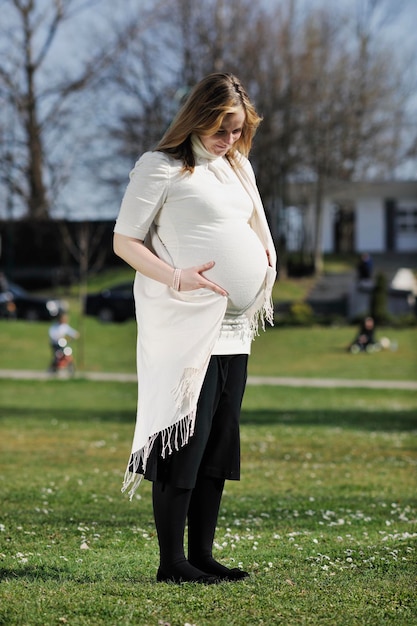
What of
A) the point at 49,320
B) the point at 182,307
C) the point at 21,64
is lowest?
the point at 49,320

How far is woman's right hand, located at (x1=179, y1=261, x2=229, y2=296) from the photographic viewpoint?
12.8 feet

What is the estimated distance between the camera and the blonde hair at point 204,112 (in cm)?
392

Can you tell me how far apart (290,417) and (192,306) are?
11145 millimetres

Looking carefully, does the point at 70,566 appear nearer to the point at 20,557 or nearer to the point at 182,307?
the point at 20,557

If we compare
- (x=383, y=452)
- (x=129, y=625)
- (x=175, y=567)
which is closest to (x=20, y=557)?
(x=175, y=567)

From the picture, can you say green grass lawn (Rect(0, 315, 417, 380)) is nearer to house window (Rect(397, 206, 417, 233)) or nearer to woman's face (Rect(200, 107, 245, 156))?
house window (Rect(397, 206, 417, 233))

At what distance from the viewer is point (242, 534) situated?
541 cm

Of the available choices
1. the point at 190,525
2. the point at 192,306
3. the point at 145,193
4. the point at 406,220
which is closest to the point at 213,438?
the point at 190,525

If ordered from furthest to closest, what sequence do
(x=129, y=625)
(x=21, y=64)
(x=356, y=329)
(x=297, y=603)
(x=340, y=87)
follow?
(x=340, y=87) < (x=21, y=64) < (x=356, y=329) < (x=297, y=603) < (x=129, y=625)

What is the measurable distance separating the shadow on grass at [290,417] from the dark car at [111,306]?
21.5 meters

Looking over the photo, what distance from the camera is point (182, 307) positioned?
3906mm

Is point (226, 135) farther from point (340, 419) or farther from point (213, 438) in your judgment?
point (340, 419)

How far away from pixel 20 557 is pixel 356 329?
30149 mm

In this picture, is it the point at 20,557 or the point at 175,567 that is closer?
the point at 175,567
